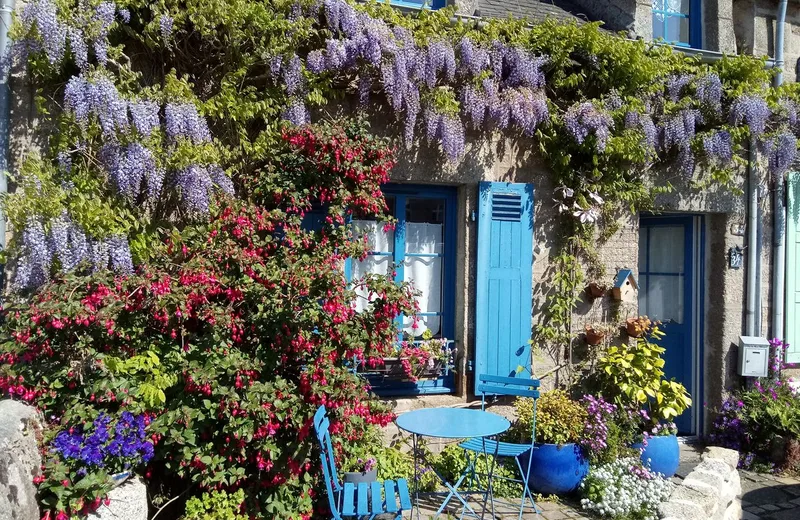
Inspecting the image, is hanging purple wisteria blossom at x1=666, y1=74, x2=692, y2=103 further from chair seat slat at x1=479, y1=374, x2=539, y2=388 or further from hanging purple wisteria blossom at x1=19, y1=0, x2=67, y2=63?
hanging purple wisteria blossom at x1=19, y1=0, x2=67, y2=63

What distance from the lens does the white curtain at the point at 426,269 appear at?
4.99 meters

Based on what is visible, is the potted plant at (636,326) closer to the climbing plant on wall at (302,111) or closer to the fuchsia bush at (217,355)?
the climbing plant on wall at (302,111)

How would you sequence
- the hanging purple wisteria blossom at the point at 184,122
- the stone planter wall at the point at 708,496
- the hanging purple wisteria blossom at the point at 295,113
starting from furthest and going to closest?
the hanging purple wisteria blossom at the point at 295,113 → the hanging purple wisteria blossom at the point at 184,122 → the stone planter wall at the point at 708,496

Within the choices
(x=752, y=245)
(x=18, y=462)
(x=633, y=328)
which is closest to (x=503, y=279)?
(x=633, y=328)

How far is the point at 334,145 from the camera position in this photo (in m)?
4.13

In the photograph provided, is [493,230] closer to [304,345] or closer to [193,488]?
[304,345]

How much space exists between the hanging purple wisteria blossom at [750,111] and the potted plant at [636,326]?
6.19 feet

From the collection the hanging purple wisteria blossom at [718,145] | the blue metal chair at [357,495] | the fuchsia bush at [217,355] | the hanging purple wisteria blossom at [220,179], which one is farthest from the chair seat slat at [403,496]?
the hanging purple wisteria blossom at [718,145]

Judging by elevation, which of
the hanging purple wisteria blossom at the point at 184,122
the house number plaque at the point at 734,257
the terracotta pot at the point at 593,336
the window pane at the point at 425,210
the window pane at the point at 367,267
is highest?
the hanging purple wisteria blossom at the point at 184,122

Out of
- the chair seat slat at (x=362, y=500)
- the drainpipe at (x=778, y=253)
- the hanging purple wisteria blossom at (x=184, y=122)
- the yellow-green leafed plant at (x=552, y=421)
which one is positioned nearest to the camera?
the chair seat slat at (x=362, y=500)

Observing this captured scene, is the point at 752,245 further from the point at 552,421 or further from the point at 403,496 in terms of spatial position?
the point at 403,496

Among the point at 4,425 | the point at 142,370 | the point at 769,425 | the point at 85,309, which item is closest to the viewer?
the point at 4,425

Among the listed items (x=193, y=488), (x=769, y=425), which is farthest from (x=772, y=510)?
(x=193, y=488)

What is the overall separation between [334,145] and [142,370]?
1761mm
